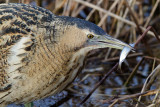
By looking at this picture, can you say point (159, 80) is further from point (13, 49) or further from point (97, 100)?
point (13, 49)

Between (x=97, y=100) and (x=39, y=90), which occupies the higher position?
(x=39, y=90)

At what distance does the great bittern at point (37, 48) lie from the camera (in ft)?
8.83

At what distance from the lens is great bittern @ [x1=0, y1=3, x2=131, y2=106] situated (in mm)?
2691

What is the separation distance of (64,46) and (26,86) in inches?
17.7

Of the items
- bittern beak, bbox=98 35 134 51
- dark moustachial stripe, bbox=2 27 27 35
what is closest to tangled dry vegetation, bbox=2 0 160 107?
bittern beak, bbox=98 35 134 51

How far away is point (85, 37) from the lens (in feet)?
8.79

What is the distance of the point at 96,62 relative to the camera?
4402 millimetres

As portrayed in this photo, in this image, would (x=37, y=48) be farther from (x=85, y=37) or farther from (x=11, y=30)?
(x=85, y=37)

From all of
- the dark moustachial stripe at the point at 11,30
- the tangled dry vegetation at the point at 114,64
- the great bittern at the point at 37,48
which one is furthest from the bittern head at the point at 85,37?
the tangled dry vegetation at the point at 114,64

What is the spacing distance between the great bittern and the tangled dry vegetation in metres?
0.64

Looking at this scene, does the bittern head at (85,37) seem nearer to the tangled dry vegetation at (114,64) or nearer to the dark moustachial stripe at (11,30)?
the dark moustachial stripe at (11,30)

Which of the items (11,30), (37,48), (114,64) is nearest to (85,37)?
(37,48)

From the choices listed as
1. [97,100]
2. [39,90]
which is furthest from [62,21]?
[97,100]

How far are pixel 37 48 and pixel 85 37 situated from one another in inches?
15.7
